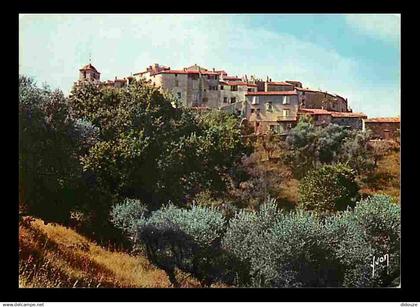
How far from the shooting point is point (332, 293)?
18.9 feet

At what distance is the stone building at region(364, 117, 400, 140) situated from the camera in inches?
230

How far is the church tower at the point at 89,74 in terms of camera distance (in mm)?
5844

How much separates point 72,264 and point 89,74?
146 cm

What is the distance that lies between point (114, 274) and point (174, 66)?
5.42ft

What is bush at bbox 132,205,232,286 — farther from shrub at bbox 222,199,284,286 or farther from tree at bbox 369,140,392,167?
tree at bbox 369,140,392,167

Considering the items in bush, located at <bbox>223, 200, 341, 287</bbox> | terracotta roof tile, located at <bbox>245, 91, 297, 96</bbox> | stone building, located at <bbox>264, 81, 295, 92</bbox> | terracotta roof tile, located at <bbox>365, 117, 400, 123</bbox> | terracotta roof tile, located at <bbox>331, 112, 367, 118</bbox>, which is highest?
stone building, located at <bbox>264, 81, 295, 92</bbox>

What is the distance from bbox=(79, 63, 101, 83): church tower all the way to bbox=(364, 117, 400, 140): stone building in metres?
2.10

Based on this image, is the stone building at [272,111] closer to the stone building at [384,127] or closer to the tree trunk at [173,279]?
the stone building at [384,127]

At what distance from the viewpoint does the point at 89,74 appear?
586 centimetres

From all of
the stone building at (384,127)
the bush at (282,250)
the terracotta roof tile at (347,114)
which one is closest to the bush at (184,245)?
the bush at (282,250)

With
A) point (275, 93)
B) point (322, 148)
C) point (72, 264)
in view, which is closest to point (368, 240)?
point (322, 148)

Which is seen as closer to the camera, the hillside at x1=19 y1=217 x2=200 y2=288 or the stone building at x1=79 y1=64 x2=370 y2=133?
the hillside at x1=19 y1=217 x2=200 y2=288

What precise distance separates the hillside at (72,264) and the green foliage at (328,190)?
3.53 feet

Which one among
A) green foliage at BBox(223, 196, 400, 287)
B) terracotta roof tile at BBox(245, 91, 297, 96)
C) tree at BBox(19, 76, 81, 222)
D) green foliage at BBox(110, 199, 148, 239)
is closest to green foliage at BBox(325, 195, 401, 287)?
green foliage at BBox(223, 196, 400, 287)
